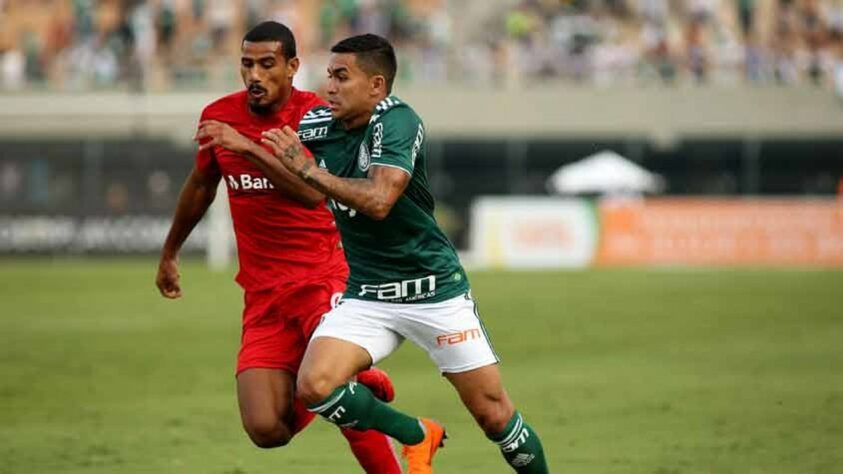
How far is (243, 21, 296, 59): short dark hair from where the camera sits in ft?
27.3

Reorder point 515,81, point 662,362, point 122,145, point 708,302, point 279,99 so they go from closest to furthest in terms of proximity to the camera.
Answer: point 279,99 → point 662,362 → point 708,302 → point 122,145 → point 515,81

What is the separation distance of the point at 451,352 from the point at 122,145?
32.9 m

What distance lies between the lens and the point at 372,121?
742 cm

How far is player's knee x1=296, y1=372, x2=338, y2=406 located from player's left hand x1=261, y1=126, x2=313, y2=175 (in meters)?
0.99

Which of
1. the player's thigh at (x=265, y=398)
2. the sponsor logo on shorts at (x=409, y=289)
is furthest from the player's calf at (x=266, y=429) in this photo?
the sponsor logo on shorts at (x=409, y=289)

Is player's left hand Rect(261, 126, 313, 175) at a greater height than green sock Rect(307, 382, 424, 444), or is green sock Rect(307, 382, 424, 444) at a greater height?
player's left hand Rect(261, 126, 313, 175)

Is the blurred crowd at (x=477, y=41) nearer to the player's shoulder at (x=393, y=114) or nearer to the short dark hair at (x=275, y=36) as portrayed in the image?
the short dark hair at (x=275, y=36)

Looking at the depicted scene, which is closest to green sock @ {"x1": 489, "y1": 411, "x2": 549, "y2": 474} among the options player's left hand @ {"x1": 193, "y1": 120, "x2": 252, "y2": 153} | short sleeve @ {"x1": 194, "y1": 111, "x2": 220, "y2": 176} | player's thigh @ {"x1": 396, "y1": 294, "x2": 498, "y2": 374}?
player's thigh @ {"x1": 396, "y1": 294, "x2": 498, "y2": 374}

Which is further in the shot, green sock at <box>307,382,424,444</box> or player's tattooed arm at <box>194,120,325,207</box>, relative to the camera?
player's tattooed arm at <box>194,120,325,207</box>

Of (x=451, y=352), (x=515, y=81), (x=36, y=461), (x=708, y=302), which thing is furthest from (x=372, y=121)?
(x=515, y=81)

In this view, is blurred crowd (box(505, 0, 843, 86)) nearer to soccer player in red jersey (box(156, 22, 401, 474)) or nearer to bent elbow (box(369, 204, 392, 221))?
soccer player in red jersey (box(156, 22, 401, 474))

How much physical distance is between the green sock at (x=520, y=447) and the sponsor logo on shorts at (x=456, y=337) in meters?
0.46

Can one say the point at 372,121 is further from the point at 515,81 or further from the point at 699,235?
the point at 515,81

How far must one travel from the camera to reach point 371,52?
24.7 ft
